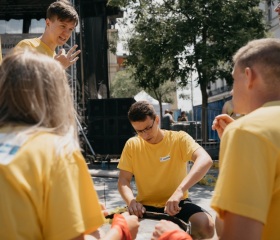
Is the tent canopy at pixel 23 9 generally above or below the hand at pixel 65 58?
above

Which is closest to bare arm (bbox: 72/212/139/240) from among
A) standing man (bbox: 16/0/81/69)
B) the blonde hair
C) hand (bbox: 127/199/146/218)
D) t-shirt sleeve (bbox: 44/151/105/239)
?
t-shirt sleeve (bbox: 44/151/105/239)

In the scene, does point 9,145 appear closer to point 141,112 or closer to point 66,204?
point 66,204

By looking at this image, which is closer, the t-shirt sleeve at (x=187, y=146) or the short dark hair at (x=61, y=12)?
the t-shirt sleeve at (x=187, y=146)

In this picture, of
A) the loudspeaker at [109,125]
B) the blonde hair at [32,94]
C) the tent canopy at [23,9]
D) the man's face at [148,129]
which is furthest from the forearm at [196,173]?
the tent canopy at [23,9]

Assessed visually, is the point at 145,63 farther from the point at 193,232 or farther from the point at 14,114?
the point at 14,114

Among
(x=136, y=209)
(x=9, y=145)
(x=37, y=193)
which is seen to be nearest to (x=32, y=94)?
(x=9, y=145)

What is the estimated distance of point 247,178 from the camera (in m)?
1.34

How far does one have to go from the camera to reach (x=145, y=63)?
13109 mm

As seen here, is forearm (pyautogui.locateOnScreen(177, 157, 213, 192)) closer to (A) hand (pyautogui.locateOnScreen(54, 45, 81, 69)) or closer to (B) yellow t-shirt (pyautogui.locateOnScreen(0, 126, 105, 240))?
(A) hand (pyautogui.locateOnScreen(54, 45, 81, 69))

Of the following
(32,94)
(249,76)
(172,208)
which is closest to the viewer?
(32,94)

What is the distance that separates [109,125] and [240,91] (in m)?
9.40

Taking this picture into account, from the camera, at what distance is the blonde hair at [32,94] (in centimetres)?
141

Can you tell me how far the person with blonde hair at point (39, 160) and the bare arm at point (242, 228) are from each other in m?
0.39

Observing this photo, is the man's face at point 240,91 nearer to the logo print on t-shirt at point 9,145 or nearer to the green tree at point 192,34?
the logo print on t-shirt at point 9,145
